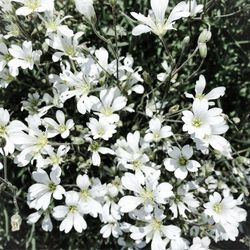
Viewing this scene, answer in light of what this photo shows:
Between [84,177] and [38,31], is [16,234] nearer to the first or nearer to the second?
[84,177]

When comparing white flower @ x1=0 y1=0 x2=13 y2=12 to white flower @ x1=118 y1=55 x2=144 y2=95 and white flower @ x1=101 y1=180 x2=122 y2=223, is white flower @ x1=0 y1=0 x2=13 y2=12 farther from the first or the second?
white flower @ x1=101 y1=180 x2=122 y2=223

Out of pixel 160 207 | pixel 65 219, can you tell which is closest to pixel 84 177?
pixel 65 219

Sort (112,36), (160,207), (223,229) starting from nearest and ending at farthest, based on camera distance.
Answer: (160,207)
(223,229)
(112,36)

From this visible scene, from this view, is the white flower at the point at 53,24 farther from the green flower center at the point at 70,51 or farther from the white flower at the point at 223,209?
the white flower at the point at 223,209

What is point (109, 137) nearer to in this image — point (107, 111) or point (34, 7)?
point (107, 111)

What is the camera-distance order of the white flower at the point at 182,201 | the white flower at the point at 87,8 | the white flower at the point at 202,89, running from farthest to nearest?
the white flower at the point at 182,201
the white flower at the point at 202,89
the white flower at the point at 87,8

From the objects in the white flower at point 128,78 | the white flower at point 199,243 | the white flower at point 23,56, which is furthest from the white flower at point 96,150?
the white flower at point 199,243

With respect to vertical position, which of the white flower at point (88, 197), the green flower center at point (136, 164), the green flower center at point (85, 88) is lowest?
the white flower at point (88, 197)
